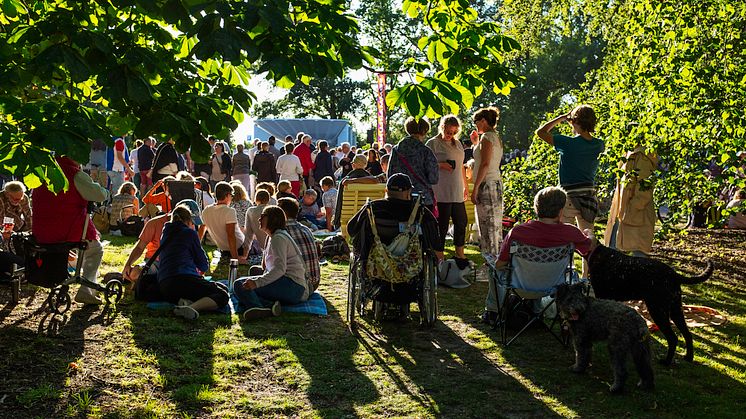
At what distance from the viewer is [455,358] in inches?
269

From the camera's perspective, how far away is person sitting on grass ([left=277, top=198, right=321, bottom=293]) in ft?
27.9

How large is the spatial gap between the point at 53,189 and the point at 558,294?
349cm

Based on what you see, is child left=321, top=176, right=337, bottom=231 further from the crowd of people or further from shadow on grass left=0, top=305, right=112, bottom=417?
shadow on grass left=0, top=305, right=112, bottom=417

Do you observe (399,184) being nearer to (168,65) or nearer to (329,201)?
(168,65)

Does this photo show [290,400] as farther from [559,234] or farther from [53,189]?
[559,234]

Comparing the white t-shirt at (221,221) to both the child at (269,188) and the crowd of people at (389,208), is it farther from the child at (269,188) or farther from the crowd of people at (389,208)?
the child at (269,188)

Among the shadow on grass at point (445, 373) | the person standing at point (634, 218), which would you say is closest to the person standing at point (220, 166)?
the person standing at point (634, 218)

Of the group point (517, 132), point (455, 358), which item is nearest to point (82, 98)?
point (455, 358)

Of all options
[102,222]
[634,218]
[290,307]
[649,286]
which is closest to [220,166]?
[102,222]

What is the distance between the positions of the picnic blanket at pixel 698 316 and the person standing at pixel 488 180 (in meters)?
1.94

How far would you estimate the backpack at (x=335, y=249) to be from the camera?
12.5 m

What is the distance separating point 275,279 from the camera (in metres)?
8.14

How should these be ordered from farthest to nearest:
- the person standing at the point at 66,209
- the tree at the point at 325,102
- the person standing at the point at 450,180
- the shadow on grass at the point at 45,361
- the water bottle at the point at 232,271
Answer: the tree at the point at 325,102
the person standing at the point at 450,180
the water bottle at the point at 232,271
the person standing at the point at 66,209
the shadow on grass at the point at 45,361

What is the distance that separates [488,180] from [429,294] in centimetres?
269
